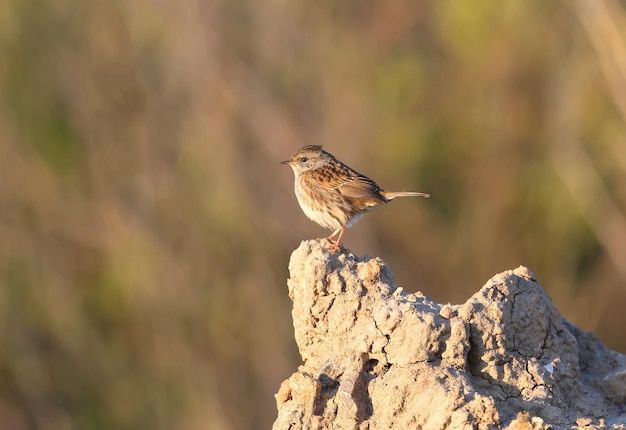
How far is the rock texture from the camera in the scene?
472cm

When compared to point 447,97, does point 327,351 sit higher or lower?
lower

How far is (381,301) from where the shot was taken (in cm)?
517

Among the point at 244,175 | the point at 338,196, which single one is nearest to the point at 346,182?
the point at 338,196

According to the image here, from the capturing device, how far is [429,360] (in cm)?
480

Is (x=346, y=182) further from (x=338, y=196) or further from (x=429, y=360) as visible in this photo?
(x=429, y=360)

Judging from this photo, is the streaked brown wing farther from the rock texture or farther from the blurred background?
the blurred background

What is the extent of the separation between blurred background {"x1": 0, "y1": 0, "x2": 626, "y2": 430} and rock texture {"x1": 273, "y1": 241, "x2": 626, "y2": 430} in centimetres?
920

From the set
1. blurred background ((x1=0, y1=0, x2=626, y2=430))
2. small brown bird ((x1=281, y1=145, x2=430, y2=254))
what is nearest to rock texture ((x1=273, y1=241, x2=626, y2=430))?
small brown bird ((x1=281, y1=145, x2=430, y2=254))

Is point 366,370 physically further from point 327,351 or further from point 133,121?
point 133,121

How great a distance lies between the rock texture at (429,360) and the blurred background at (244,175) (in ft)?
30.2

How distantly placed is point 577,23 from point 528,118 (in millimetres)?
1438

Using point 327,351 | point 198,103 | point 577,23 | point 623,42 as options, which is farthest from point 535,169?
point 327,351

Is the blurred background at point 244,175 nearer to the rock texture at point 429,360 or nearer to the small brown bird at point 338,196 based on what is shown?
the small brown bird at point 338,196

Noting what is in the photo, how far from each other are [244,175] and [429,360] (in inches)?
444
